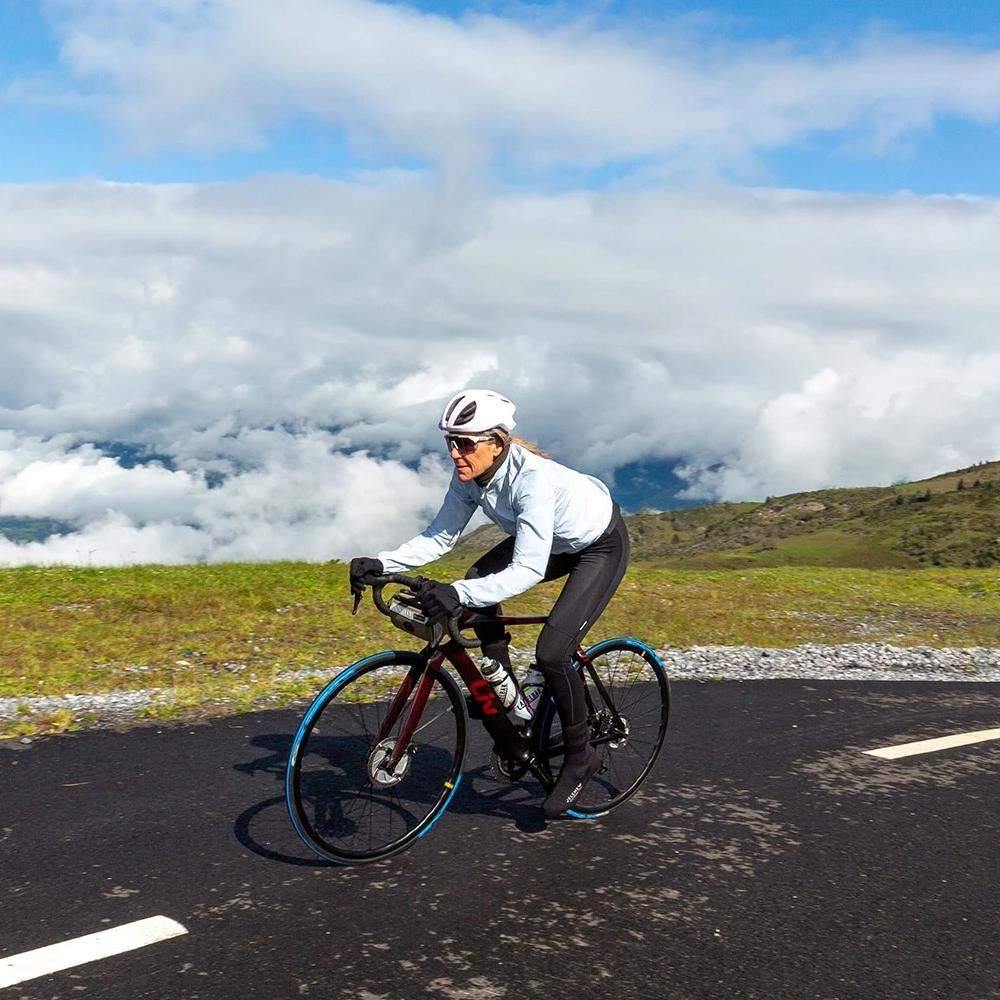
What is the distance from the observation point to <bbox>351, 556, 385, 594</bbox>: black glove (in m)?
5.04

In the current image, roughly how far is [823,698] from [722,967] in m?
5.78

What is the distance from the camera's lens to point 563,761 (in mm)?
5703

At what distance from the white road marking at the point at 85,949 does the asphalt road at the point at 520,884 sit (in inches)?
2.5

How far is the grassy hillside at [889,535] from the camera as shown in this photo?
5069 inches

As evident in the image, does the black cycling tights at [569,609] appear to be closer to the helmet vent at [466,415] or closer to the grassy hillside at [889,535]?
the helmet vent at [466,415]

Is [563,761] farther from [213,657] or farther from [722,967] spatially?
[213,657]

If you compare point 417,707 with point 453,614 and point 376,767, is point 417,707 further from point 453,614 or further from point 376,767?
point 453,614

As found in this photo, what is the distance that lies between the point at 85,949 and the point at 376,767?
163cm

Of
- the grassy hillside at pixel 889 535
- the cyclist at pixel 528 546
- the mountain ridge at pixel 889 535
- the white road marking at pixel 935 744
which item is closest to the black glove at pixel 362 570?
the cyclist at pixel 528 546

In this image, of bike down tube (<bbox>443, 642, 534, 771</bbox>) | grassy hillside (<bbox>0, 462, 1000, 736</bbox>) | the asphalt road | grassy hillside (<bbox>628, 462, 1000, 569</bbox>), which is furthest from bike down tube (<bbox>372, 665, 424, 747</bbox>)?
grassy hillside (<bbox>628, 462, 1000, 569</bbox>)

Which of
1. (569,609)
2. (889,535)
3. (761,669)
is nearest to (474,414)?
(569,609)

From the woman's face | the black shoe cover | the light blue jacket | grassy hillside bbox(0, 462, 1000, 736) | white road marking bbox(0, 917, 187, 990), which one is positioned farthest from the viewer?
grassy hillside bbox(0, 462, 1000, 736)

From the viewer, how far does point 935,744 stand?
7.67 metres

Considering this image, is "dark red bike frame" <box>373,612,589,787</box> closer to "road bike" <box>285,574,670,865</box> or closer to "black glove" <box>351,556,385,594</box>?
"road bike" <box>285,574,670,865</box>
